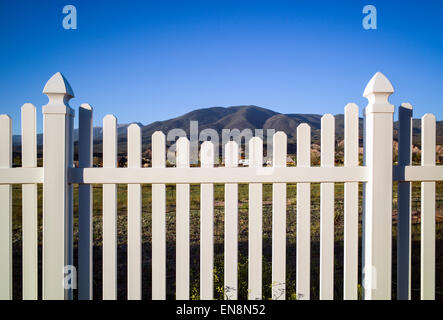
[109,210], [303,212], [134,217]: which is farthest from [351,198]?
[109,210]

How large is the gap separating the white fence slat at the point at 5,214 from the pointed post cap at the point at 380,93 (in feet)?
9.87

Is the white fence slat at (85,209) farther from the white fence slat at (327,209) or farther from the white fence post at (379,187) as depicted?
the white fence post at (379,187)

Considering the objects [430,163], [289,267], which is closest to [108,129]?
[430,163]

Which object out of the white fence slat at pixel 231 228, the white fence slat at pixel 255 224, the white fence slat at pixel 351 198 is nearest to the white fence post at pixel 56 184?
the white fence slat at pixel 231 228

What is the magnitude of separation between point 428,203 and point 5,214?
3.61 meters

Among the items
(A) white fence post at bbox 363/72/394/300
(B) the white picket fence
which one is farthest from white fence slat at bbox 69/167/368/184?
(A) white fence post at bbox 363/72/394/300

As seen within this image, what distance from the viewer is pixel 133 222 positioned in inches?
87.4

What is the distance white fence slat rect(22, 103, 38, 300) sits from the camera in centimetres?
222

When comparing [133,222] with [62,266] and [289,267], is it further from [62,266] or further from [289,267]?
[289,267]

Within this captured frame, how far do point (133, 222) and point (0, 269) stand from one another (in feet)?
4.04

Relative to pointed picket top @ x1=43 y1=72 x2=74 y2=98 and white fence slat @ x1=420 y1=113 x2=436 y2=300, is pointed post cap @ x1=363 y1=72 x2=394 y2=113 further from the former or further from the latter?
pointed picket top @ x1=43 y1=72 x2=74 y2=98

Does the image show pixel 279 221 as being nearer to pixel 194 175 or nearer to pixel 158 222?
pixel 194 175

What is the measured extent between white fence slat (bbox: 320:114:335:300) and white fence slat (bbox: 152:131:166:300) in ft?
4.28

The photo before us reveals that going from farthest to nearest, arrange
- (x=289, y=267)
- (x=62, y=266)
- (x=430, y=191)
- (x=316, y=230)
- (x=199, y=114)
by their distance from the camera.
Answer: (x=199, y=114), (x=316, y=230), (x=289, y=267), (x=430, y=191), (x=62, y=266)
